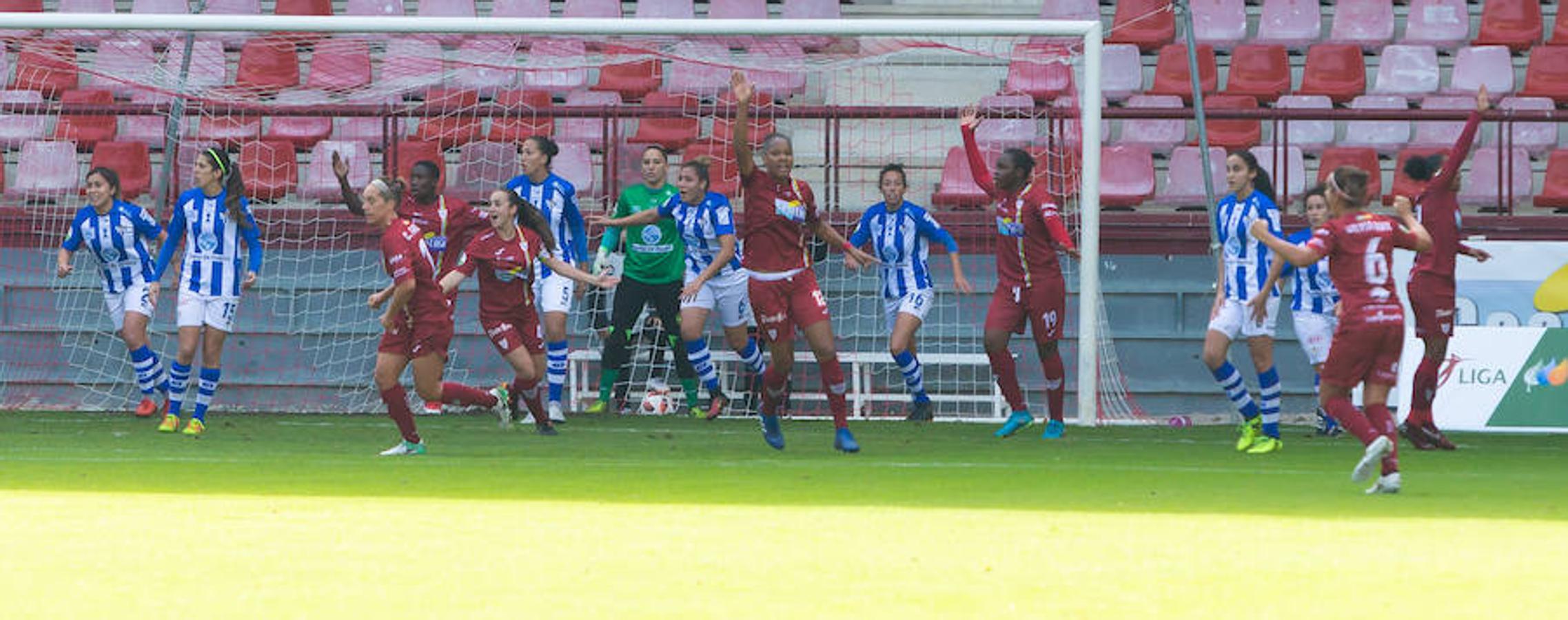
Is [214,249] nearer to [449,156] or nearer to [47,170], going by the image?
[449,156]

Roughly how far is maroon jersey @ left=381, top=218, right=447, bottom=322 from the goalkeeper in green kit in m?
3.85

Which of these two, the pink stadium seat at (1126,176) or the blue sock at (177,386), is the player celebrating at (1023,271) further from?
the blue sock at (177,386)

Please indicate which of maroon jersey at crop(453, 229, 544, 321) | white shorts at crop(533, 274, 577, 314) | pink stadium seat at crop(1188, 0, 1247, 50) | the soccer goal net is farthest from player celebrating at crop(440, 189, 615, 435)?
pink stadium seat at crop(1188, 0, 1247, 50)

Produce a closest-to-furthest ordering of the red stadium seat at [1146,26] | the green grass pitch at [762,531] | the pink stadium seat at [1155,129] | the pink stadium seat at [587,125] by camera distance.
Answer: the green grass pitch at [762,531], the pink stadium seat at [587,125], the pink stadium seat at [1155,129], the red stadium seat at [1146,26]

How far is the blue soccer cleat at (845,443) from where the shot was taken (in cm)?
1266

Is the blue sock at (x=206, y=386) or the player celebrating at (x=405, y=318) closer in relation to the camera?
the player celebrating at (x=405, y=318)

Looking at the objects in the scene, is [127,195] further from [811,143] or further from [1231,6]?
[1231,6]

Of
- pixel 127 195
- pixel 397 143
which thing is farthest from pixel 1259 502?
pixel 127 195

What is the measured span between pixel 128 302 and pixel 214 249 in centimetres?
175

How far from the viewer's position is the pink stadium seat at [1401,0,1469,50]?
67.5 feet

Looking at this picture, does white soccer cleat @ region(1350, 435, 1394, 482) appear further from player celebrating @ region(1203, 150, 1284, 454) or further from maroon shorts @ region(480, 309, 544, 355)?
maroon shorts @ region(480, 309, 544, 355)

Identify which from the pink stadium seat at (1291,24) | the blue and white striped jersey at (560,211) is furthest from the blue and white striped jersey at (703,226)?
the pink stadium seat at (1291,24)

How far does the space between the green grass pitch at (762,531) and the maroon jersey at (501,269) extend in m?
1.07

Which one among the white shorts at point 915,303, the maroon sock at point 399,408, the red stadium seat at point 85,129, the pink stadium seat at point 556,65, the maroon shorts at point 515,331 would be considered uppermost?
the pink stadium seat at point 556,65
